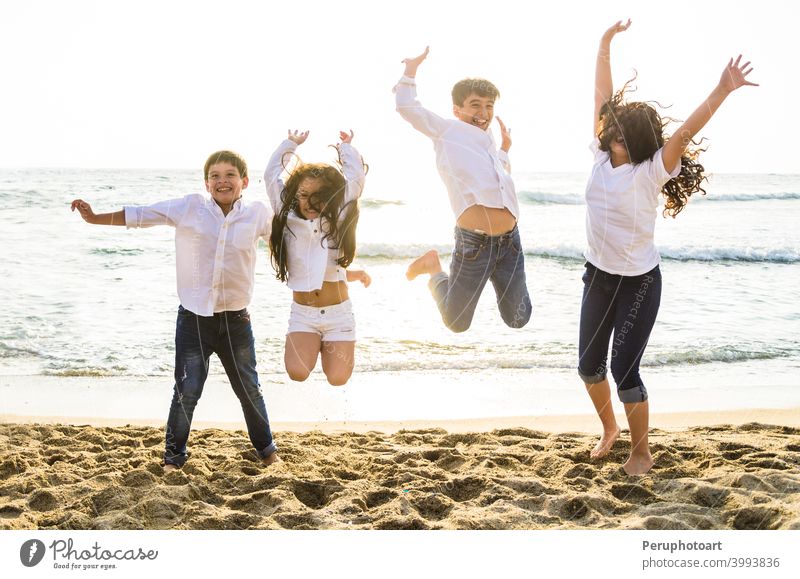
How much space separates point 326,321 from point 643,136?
7.02 ft

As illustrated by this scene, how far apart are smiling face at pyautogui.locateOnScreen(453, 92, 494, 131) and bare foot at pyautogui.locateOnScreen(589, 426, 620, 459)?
2.22m

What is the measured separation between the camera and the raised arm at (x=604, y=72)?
4.82 m

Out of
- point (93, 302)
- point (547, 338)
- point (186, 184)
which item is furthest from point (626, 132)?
point (186, 184)

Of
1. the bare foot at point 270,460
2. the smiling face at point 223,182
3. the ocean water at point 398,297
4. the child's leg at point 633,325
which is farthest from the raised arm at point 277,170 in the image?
the ocean water at point 398,297

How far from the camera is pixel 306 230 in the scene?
187 inches

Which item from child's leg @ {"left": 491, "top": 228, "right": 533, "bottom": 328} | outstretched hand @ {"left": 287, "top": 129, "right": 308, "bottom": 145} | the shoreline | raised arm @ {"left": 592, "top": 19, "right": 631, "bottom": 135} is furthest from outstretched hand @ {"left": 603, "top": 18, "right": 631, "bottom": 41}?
the shoreline

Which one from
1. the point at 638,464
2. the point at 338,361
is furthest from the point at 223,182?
the point at 638,464

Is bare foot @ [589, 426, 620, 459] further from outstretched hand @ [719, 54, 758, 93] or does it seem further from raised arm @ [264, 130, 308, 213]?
raised arm @ [264, 130, 308, 213]

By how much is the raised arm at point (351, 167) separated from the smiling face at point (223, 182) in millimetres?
652

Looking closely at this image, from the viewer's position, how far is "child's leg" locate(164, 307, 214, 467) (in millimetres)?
4875

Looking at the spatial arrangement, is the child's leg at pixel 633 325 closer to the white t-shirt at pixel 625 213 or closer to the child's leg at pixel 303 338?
the white t-shirt at pixel 625 213

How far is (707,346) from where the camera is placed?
8.76 m

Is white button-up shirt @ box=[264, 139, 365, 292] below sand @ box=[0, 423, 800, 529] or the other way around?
the other way around

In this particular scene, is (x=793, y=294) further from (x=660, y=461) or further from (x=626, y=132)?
(x=626, y=132)
